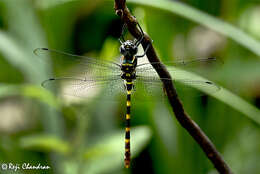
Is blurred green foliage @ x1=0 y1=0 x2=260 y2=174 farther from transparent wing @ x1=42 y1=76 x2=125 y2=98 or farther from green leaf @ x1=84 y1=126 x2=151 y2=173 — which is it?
transparent wing @ x1=42 y1=76 x2=125 y2=98

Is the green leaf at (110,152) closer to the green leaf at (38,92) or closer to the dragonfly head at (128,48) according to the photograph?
the green leaf at (38,92)

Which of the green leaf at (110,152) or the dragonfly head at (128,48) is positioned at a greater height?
the dragonfly head at (128,48)

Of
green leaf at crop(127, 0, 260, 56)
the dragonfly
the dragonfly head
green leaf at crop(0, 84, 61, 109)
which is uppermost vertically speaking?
green leaf at crop(127, 0, 260, 56)

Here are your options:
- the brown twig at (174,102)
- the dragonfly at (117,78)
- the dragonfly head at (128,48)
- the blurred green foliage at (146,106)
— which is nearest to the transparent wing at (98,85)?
the dragonfly at (117,78)

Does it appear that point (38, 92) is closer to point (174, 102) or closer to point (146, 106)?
point (146, 106)

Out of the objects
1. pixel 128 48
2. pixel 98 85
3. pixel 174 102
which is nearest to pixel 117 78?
pixel 98 85

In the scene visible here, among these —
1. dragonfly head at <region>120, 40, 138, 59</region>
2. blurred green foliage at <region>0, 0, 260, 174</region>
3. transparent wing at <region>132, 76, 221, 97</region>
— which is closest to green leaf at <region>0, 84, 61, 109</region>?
blurred green foliage at <region>0, 0, 260, 174</region>

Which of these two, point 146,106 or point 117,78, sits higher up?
point 117,78

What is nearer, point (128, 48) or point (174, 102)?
point (174, 102)

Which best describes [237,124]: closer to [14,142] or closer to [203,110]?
[203,110]
